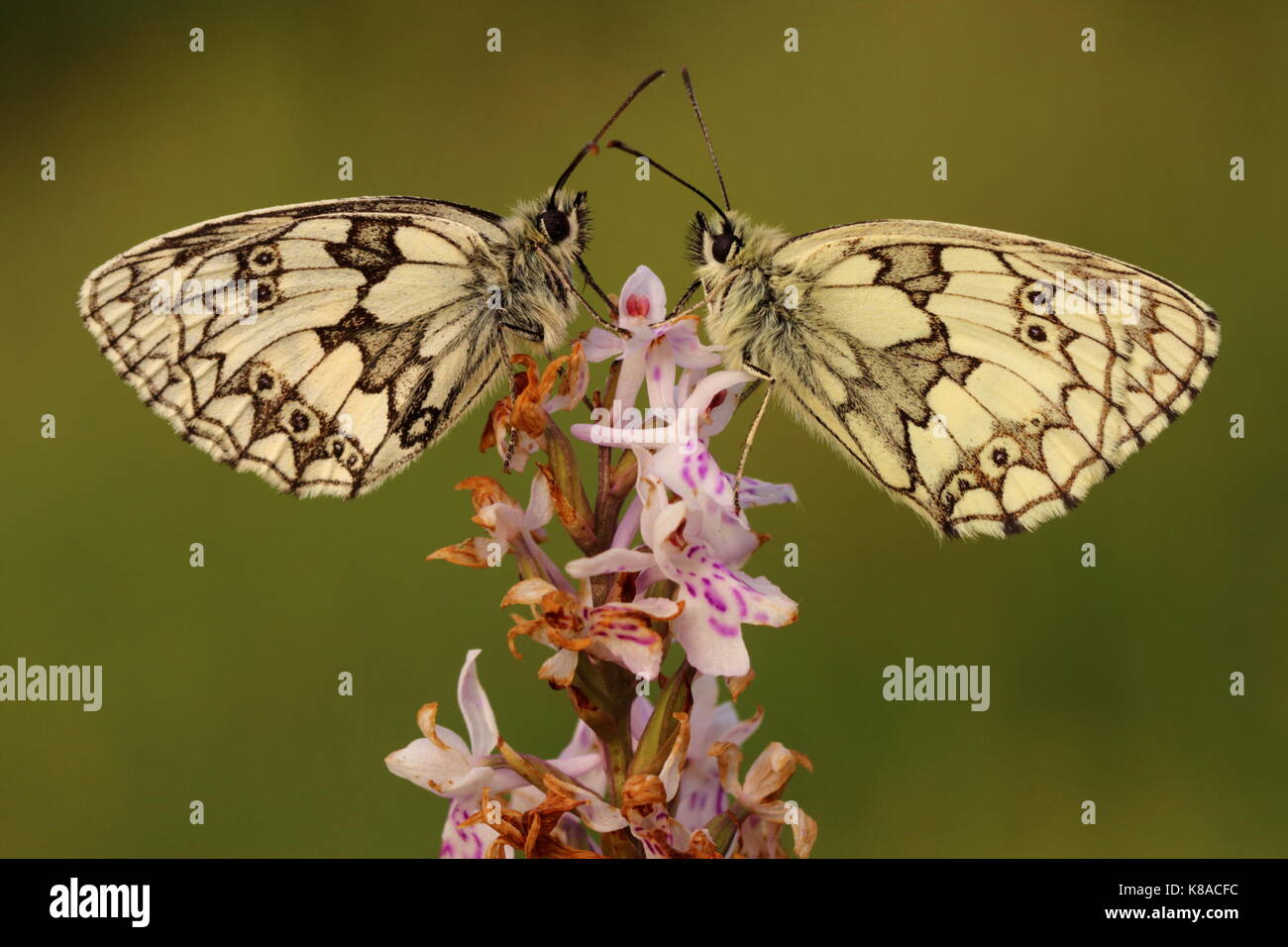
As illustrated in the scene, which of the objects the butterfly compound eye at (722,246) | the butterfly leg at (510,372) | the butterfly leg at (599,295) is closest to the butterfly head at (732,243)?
the butterfly compound eye at (722,246)

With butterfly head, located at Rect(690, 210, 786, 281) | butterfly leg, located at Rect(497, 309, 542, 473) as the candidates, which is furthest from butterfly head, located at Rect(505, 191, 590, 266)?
butterfly head, located at Rect(690, 210, 786, 281)

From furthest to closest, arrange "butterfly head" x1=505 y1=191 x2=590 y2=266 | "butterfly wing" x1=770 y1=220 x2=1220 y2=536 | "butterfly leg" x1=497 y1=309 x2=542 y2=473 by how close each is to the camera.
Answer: "butterfly head" x1=505 y1=191 x2=590 y2=266
"butterfly wing" x1=770 y1=220 x2=1220 y2=536
"butterfly leg" x1=497 y1=309 x2=542 y2=473

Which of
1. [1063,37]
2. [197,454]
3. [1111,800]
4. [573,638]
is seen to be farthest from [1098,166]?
[573,638]

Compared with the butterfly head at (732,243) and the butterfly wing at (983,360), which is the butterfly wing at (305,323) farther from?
the butterfly wing at (983,360)

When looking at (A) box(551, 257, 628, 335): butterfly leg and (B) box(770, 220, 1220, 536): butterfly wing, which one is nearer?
(A) box(551, 257, 628, 335): butterfly leg

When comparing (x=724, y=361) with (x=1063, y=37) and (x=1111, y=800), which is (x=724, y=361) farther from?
(x=1063, y=37)

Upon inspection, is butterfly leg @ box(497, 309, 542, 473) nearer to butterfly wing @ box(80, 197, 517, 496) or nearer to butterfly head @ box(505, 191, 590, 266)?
butterfly wing @ box(80, 197, 517, 496)

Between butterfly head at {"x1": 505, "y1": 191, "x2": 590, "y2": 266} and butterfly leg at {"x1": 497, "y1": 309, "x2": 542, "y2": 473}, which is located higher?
butterfly head at {"x1": 505, "y1": 191, "x2": 590, "y2": 266}

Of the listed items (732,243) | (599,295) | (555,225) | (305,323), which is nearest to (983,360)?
(732,243)
